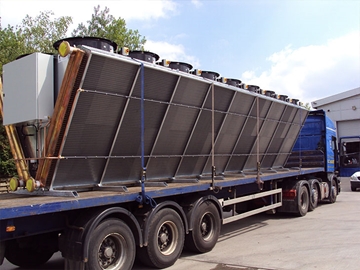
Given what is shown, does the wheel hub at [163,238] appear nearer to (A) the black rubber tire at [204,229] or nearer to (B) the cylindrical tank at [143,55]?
(A) the black rubber tire at [204,229]

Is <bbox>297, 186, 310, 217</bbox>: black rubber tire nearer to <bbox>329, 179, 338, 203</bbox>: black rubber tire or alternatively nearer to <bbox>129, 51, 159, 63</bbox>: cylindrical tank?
<bbox>329, 179, 338, 203</bbox>: black rubber tire

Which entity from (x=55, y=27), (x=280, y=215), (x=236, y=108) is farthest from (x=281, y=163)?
(x=55, y=27)

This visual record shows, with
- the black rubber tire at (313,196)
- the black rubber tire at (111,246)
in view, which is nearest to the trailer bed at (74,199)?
the black rubber tire at (111,246)

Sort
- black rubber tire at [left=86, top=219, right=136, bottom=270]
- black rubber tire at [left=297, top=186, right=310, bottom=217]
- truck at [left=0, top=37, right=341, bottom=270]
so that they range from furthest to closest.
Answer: black rubber tire at [left=297, top=186, right=310, bottom=217] < truck at [left=0, top=37, right=341, bottom=270] < black rubber tire at [left=86, top=219, right=136, bottom=270]

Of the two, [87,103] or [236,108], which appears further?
[236,108]

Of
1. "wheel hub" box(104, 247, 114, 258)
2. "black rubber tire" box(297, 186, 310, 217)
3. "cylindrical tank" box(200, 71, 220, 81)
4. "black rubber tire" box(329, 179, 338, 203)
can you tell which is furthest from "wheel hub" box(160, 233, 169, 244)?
"black rubber tire" box(329, 179, 338, 203)

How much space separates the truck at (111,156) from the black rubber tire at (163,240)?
0.06 feet

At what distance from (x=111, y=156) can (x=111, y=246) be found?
1.60 m

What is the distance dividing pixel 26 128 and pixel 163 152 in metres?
2.65

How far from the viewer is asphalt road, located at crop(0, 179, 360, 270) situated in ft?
21.5

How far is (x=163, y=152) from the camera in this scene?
7.52 meters

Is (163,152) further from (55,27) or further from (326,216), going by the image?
(55,27)

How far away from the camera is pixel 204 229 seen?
7637 mm

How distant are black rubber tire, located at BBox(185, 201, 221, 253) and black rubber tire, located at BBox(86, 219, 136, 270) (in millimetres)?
1803
